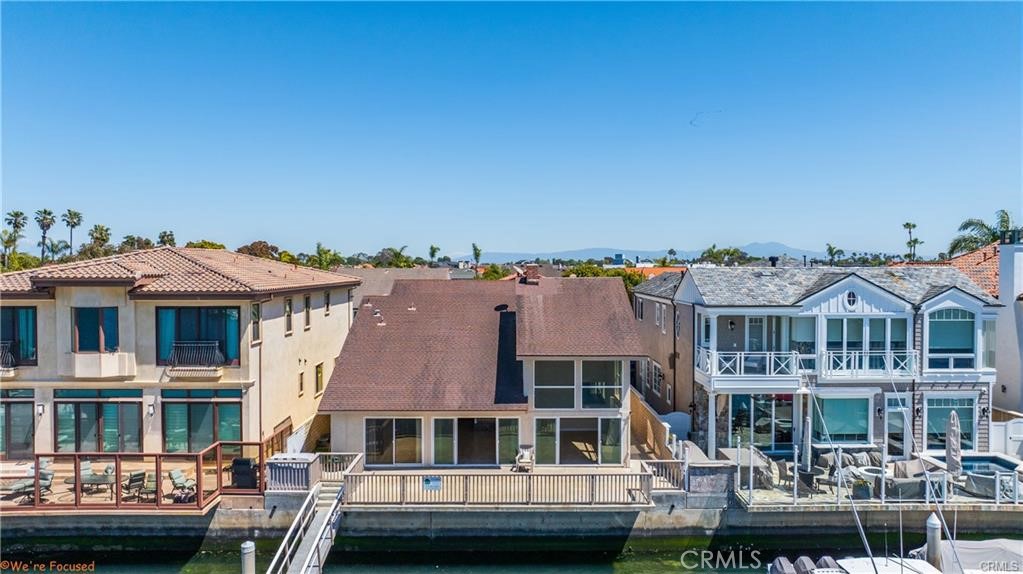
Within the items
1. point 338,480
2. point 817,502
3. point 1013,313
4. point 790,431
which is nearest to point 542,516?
point 338,480

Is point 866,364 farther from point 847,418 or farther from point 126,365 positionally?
point 126,365

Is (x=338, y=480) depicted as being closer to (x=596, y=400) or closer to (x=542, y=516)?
(x=542, y=516)

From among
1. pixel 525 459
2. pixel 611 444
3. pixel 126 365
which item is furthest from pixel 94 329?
pixel 611 444

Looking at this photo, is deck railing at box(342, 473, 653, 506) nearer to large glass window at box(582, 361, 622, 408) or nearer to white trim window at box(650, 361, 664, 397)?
large glass window at box(582, 361, 622, 408)

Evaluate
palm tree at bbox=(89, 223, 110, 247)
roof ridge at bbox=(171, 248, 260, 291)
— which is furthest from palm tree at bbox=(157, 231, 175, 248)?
roof ridge at bbox=(171, 248, 260, 291)

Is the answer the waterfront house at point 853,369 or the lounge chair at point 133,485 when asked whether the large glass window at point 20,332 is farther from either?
the waterfront house at point 853,369
